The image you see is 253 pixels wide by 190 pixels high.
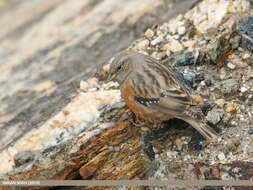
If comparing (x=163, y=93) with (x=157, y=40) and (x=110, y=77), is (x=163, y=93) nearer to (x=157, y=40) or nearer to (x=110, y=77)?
(x=110, y=77)

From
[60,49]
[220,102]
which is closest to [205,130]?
[220,102]

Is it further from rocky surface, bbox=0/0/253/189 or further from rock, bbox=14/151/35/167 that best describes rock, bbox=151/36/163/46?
rock, bbox=14/151/35/167

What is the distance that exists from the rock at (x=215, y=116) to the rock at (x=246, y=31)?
114cm

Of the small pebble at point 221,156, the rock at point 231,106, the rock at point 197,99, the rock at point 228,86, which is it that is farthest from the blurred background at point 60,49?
the small pebble at point 221,156

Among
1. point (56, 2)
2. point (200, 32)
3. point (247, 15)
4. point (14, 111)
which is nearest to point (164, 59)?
point (200, 32)

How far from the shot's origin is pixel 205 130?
447 cm

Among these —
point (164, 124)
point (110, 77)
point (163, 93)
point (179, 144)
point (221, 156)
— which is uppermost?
point (110, 77)

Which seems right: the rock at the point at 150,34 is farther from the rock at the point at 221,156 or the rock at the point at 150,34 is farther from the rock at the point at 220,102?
the rock at the point at 221,156

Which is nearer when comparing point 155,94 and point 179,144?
point 179,144

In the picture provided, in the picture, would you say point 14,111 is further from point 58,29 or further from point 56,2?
point 56,2

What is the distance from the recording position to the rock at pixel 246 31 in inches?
203

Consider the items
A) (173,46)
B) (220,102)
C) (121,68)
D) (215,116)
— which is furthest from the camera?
(173,46)

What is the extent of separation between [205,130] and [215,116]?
0.98ft

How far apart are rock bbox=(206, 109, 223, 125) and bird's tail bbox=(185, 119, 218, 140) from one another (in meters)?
0.17
